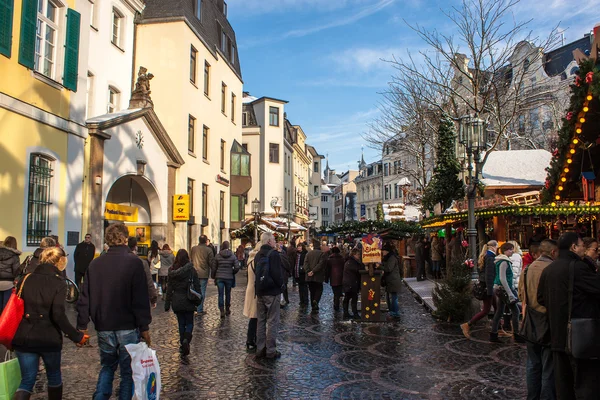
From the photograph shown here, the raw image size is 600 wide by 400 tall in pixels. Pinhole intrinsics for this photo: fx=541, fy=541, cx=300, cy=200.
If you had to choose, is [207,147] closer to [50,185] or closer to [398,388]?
[50,185]

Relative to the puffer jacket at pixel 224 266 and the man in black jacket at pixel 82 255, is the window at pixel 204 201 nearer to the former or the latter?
the man in black jacket at pixel 82 255

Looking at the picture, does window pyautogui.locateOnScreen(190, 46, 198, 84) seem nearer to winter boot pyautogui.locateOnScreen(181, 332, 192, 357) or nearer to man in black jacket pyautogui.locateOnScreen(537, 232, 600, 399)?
winter boot pyautogui.locateOnScreen(181, 332, 192, 357)

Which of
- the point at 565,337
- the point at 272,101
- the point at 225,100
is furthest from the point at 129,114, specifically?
the point at 272,101

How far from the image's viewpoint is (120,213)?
64.6 ft

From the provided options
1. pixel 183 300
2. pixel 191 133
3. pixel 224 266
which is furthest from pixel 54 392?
pixel 191 133

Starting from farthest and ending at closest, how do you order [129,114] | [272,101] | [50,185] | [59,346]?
[272,101], [129,114], [50,185], [59,346]

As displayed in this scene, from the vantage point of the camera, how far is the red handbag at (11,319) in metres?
4.81

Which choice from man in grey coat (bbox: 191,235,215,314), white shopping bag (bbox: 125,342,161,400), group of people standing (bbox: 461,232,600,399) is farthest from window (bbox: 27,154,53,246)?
group of people standing (bbox: 461,232,600,399)

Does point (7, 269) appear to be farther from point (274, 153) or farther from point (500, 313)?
point (274, 153)

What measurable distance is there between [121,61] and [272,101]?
2360 centimetres

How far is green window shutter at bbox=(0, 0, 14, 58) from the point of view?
11.9 meters

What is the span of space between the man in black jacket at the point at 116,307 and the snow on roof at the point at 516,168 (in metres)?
18.6

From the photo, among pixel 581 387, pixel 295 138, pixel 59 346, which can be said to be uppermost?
pixel 295 138

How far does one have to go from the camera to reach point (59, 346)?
200 inches
